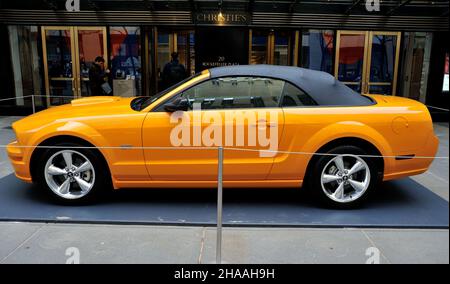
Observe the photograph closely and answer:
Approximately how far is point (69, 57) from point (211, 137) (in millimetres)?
8123

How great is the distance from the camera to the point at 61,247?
376 centimetres

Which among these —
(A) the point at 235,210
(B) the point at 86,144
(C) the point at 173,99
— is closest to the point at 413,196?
(A) the point at 235,210

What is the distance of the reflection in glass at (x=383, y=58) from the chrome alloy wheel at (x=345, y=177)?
24.6 ft

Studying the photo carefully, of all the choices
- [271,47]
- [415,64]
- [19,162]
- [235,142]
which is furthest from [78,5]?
[415,64]

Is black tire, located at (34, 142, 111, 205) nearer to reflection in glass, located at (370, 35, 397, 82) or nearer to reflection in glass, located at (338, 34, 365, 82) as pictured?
reflection in glass, located at (338, 34, 365, 82)

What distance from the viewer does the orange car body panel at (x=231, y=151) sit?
4.61m

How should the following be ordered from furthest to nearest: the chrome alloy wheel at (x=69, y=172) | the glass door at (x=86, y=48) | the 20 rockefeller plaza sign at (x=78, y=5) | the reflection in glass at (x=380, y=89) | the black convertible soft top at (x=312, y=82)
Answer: the reflection in glass at (x=380, y=89)
the glass door at (x=86, y=48)
the 20 rockefeller plaza sign at (x=78, y=5)
the black convertible soft top at (x=312, y=82)
the chrome alloy wheel at (x=69, y=172)

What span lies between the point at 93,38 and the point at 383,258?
9.69m

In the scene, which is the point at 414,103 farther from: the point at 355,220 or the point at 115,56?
the point at 115,56

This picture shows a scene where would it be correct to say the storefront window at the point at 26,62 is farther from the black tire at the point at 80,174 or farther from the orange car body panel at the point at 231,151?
the orange car body panel at the point at 231,151

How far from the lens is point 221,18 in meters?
10.7

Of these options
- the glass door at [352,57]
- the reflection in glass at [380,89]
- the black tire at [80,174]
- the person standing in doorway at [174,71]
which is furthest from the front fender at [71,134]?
the reflection in glass at [380,89]

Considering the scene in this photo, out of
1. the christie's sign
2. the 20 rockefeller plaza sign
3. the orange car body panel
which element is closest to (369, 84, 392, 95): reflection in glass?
the 20 rockefeller plaza sign

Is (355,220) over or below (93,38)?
below
